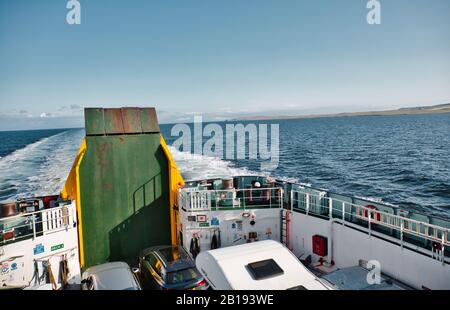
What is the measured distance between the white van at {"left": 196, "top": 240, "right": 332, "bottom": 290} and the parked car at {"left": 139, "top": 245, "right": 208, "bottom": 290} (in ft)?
6.89

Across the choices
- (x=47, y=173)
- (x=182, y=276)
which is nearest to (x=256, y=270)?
(x=182, y=276)

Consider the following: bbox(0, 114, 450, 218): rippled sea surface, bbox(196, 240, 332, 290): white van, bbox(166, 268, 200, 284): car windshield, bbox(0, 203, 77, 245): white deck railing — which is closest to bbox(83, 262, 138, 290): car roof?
bbox(166, 268, 200, 284): car windshield

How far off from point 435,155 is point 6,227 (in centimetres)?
5909

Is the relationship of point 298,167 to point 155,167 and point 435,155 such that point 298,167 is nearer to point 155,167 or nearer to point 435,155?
point 435,155

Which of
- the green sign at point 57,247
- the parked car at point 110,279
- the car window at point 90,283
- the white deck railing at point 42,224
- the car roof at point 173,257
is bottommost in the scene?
the car window at point 90,283

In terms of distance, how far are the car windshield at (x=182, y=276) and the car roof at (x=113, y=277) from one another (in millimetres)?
923

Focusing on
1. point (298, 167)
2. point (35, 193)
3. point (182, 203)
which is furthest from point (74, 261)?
point (298, 167)

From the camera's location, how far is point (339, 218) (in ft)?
33.6

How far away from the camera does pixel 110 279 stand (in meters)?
8.70

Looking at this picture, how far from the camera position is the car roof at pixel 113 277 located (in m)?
8.40

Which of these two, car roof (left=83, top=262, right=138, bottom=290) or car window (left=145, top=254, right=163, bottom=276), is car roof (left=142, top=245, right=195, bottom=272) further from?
car roof (left=83, top=262, right=138, bottom=290)

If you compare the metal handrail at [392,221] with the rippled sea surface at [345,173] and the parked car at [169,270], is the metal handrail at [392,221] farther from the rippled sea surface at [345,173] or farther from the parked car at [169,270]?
the rippled sea surface at [345,173]

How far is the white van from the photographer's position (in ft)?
19.0

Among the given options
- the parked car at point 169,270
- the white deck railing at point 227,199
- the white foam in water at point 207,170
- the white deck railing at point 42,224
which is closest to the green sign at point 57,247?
the white deck railing at point 42,224
